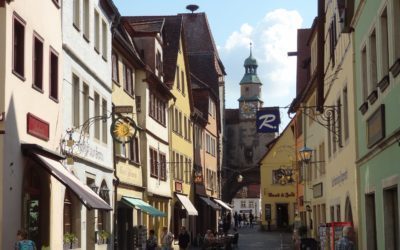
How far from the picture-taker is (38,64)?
817 inches

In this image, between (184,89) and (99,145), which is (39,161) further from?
(184,89)

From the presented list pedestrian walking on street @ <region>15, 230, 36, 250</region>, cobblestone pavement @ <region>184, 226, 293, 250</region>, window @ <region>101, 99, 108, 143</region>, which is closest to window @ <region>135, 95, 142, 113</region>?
window @ <region>101, 99, 108, 143</region>

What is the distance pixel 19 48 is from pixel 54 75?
147 inches

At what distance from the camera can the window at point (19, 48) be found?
60.9ft

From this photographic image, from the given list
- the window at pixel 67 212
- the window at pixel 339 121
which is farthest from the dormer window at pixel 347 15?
the window at pixel 67 212

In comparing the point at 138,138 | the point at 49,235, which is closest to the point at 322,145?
the point at 138,138

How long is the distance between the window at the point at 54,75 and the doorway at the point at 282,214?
58.4 meters

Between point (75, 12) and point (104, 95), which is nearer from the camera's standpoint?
point (75, 12)

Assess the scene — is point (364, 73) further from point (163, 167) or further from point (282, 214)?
point (282, 214)

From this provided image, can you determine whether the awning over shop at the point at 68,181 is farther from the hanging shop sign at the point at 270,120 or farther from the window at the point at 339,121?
the window at the point at 339,121

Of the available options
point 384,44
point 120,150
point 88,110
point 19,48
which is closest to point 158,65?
point 120,150

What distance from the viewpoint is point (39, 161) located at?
63.7ft

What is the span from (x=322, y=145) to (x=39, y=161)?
19.2m

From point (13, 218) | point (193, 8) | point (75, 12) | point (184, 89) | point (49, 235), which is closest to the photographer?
point (13, 218)
